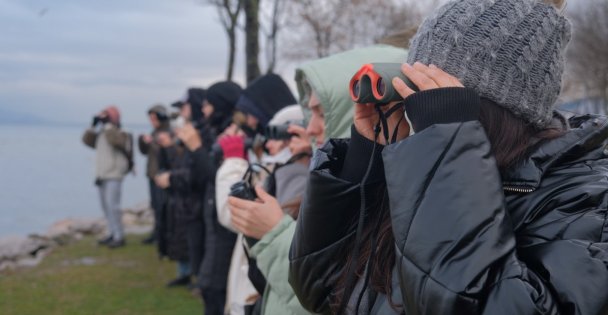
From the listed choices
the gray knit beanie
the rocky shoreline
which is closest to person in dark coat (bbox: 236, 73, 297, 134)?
the gray knit beanie

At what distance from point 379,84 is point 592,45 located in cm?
2216

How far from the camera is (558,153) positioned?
1.40 m

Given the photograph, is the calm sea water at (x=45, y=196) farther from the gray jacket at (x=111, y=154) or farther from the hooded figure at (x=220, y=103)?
the hooded figure at (x=220, y=103)

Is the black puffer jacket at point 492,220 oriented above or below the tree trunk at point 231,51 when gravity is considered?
above

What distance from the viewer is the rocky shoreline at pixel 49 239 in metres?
9.41

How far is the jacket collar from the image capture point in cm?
138

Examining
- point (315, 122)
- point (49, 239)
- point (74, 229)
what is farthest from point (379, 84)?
point (74, 229)

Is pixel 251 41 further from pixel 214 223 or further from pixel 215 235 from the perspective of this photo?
pixel 215 235

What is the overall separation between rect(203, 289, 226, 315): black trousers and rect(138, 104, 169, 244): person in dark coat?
284 centimetres

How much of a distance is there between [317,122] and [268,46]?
13.5 metres

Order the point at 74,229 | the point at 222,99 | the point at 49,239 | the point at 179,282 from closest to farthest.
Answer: the point at 222,99 → the point at 179,282 → the point at 49,239 → the point at 74,229

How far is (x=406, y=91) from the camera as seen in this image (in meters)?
1.45

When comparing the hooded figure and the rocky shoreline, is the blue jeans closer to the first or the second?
the rocky shoreline

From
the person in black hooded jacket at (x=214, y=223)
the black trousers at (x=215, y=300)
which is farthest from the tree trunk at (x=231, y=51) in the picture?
the black trousers at (x=215, y=300)
